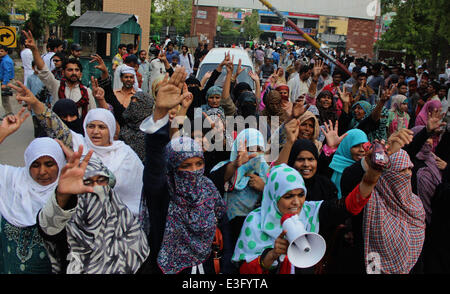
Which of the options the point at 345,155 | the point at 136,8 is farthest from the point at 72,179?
the point at 136,8

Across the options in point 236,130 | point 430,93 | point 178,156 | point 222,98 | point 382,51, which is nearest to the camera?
point 178,156

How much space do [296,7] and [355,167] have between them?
29796 millimetres

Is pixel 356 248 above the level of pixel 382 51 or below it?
below

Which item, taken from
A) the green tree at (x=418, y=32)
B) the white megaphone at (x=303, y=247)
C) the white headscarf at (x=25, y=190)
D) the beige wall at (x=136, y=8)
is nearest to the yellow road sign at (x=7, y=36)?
the white headscarf at (x=25, y=190)

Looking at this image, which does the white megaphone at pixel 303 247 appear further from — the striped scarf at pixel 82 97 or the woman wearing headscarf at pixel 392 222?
the striped scarf at pixel 82 97

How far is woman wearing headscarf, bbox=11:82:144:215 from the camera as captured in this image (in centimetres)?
314

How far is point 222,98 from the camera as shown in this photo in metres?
5.57

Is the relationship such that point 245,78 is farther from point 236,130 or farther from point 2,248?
point 2,248

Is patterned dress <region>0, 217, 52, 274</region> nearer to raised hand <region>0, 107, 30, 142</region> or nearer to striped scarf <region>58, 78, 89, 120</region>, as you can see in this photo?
raised hand <region>0, 107, 30, 142</region>

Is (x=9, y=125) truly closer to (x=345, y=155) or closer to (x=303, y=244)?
(x=303, y=244)

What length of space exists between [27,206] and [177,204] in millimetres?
869

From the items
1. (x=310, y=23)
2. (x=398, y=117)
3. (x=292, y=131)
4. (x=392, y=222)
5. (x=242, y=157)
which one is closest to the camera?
(x=392, y=222)

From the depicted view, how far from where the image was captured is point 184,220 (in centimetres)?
254

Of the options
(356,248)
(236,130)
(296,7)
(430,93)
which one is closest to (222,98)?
(236,130)
